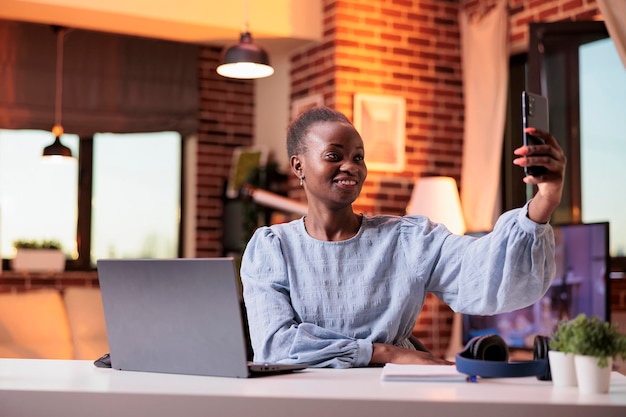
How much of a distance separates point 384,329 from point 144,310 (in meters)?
0.59

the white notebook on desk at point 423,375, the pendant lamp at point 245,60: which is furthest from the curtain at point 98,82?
the white notebook on desk at point 423,375

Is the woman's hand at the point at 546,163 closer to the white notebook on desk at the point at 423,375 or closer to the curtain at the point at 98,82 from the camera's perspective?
the white notebook on desk at the point at 423,375

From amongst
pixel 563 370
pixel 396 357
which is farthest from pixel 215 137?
pixel 563 370

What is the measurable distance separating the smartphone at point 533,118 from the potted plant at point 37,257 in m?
5.10

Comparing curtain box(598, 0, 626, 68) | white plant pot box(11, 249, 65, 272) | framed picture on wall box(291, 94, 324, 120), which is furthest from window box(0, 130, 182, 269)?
curtain box(598, 0, 626, 68)

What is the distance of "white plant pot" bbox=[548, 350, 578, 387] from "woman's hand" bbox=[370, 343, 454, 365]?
0.46m

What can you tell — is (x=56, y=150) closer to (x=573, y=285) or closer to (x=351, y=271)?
(x=573, y=285)

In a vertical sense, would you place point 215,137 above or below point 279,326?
above

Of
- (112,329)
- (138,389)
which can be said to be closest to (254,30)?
(112,329)

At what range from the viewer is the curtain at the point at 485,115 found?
5699mm

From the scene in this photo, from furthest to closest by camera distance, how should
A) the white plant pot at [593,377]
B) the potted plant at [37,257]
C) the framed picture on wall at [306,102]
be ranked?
1. the potted plant at [37,257]
2. the framed picture on wall at [306,102]
3. the white plant pot at [593,377]

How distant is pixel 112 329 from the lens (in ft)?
5.74

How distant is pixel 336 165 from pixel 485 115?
3908 mm

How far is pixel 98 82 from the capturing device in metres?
6.63
